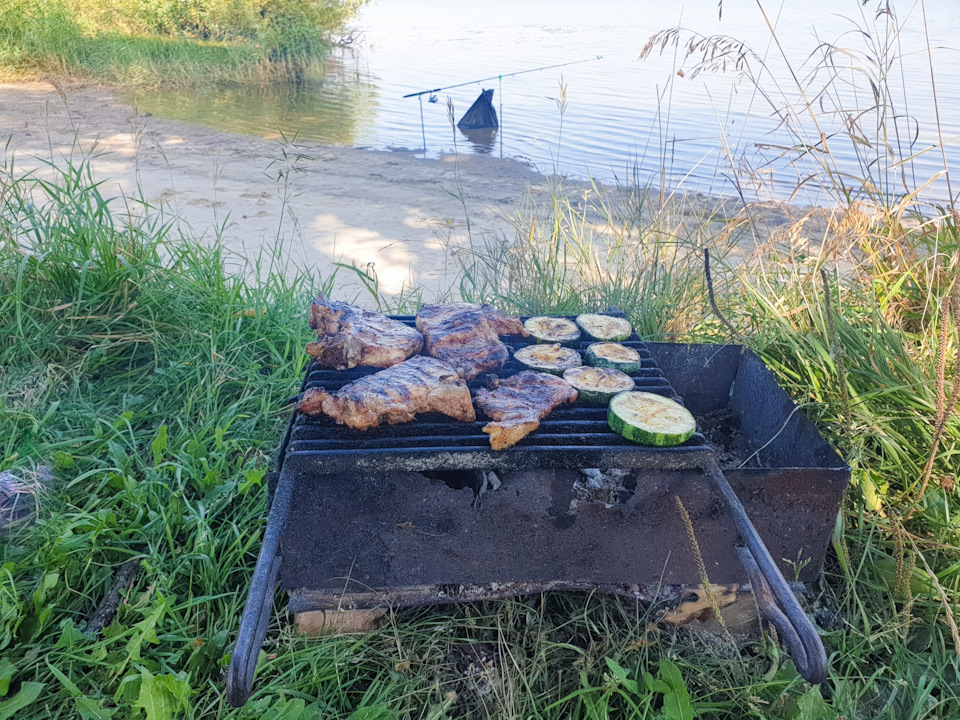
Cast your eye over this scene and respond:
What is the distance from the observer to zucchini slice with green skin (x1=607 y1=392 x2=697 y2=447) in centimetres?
208

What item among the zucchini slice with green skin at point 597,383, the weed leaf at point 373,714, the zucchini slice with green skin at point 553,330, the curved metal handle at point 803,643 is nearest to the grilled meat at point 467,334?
the zucchini slice with green skin at point 553,330

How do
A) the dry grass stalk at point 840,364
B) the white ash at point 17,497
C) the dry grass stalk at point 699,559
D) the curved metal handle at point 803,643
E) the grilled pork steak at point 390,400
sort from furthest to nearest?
the white ash at point 17,497, the dry grass stalk at point 840,364, the grilled pork steak at point 390,400, the dry grass stalk at point 699,559, the curved metal handle at point 803,643

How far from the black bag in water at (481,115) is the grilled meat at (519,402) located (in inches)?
471

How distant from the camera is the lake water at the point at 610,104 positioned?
9.79 metres

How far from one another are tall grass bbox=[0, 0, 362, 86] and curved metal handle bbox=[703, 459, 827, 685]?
1853 centimetres

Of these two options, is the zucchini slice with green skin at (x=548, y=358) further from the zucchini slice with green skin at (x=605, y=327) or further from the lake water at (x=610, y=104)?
the lake water at (x=610, y=104)

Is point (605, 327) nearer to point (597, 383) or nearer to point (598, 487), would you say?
point (597, 383)

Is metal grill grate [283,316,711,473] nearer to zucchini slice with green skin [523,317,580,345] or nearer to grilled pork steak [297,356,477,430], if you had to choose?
grilled pork steak [297,356,477,430]

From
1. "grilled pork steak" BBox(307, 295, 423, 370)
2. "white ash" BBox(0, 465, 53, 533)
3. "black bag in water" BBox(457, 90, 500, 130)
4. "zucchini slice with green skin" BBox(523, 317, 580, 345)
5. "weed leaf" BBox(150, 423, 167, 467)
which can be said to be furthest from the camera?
"black bag in water" BBox(457, 90, 500, 130)

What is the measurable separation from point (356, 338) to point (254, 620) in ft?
4.19

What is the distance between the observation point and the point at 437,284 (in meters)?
6.03

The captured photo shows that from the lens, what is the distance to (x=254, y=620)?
4.89ft

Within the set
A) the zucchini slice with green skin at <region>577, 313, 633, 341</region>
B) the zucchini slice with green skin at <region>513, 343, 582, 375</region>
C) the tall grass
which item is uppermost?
the tall grass

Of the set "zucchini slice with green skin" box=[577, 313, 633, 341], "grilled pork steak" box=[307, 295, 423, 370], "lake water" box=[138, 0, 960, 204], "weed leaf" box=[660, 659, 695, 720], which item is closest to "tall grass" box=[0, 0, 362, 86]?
"lake water" box=[138, 0, 960, 204]
